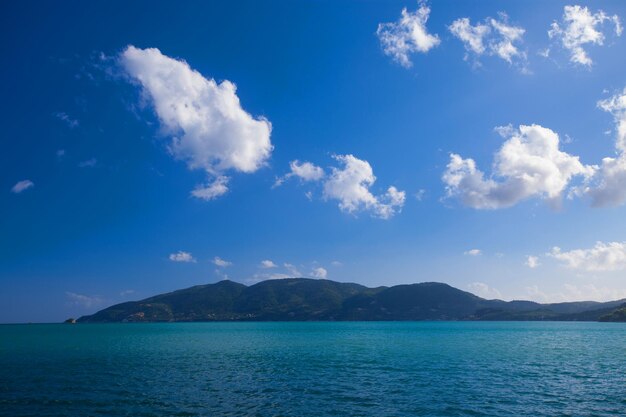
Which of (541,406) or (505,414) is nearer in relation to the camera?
(505,414)

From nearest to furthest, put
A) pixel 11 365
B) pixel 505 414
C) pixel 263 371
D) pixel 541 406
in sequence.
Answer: pixel 505 414 < pixel 541 406 < pixel 263 371 < pixel 11 365

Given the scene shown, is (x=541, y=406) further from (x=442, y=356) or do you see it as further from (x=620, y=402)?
(x=442, y=356)

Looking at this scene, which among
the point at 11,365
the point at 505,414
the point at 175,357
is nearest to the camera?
the point at 505,414

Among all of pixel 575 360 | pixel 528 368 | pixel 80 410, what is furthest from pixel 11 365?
pixel 575 360

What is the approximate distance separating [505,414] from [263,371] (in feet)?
116

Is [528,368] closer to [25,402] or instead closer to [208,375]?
[208,375]

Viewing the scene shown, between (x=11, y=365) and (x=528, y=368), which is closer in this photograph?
(x=528, y=368)

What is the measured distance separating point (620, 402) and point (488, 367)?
82.8ft

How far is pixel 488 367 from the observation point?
6203 cm

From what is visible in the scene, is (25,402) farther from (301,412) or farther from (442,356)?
(442,356)

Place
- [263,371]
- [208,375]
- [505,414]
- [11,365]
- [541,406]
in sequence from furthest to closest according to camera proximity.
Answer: [11,365] < [263,371] < [208,375] < [541,406] < [505,414]

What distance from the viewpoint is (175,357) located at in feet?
255

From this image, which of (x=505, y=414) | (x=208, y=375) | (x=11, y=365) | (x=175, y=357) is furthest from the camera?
(x=175, y=357)

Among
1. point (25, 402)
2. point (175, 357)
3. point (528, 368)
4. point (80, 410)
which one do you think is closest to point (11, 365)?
point (175, 357)
